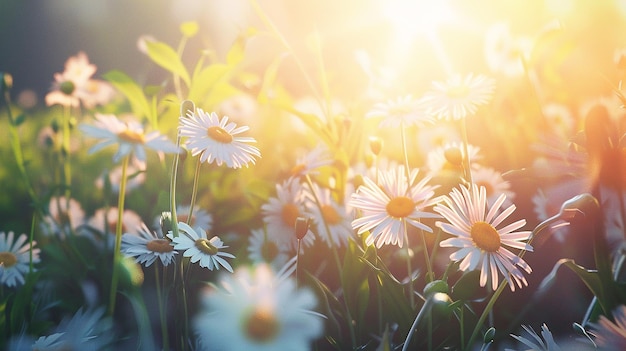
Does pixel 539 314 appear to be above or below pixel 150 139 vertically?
below

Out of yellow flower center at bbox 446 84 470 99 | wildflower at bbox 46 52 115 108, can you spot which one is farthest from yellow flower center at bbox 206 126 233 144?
wildflower at bbox 46 52 115 108

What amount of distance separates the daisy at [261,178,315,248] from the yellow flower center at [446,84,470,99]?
191 millimetres

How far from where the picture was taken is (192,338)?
20.9 inches

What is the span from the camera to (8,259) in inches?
23.6

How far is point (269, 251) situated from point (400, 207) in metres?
0.22

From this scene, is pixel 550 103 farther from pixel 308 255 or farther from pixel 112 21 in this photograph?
pixel 112 21

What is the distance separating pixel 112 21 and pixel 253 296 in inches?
188

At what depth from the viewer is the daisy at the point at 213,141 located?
417mm

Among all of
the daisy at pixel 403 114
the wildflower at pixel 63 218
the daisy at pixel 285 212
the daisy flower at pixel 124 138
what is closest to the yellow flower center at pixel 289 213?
the daisy at pixel 285 212

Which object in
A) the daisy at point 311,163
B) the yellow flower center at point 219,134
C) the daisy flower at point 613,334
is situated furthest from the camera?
the daisy at point 311,163

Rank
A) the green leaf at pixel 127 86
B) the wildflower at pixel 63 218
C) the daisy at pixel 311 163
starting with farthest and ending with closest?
the wildflower at pixel 63 218, the green leaf at pixel 127 86, the daisy at pixel 311 163

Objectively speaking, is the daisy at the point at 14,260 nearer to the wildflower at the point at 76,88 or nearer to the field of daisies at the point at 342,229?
the field of daisies at the point at 342,229

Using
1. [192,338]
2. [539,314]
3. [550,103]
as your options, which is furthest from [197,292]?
[550,103]

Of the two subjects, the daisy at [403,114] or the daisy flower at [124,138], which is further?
the daisy at [403,114]
